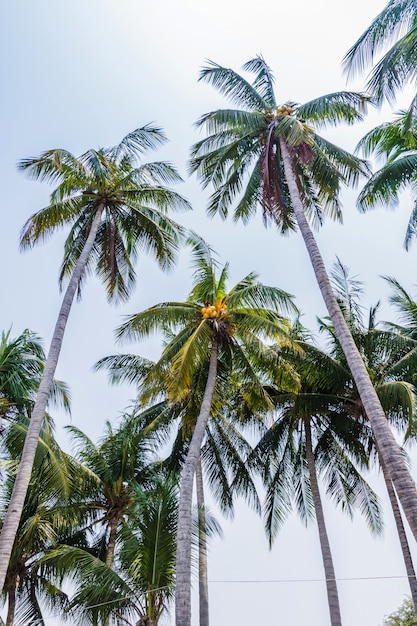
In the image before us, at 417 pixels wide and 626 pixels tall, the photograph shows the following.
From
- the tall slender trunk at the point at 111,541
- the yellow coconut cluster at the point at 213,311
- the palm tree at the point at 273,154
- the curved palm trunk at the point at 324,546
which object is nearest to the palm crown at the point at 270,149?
the palm tree at the point at 273,154

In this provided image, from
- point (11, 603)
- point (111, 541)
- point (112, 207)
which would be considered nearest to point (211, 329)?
point (112, 207)

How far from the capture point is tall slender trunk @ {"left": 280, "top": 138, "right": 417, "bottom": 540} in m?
7.39

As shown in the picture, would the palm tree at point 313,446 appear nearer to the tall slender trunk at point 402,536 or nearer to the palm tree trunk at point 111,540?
the tall slender trunk at point 402,536

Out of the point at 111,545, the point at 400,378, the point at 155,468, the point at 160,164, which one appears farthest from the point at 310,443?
the point at 160,164

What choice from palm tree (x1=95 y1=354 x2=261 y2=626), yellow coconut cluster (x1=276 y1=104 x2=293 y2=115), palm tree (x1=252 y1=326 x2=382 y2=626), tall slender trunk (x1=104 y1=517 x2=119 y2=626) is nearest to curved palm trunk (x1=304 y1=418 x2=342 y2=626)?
palm tree (x1=252 y1=326 x2=382 y2=626)

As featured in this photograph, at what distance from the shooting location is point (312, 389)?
51.0 ft

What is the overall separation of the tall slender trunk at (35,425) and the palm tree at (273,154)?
347 cm

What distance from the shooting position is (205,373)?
14539mm

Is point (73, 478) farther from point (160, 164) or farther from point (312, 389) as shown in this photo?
point (160, 164)

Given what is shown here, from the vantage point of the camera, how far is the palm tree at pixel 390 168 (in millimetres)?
12984

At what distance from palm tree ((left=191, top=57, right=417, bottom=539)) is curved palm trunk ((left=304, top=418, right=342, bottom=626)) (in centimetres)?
631

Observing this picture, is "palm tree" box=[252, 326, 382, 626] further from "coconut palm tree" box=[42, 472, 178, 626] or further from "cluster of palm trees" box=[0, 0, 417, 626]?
"coconut palm tree" box=[42, 472, 178, 626]

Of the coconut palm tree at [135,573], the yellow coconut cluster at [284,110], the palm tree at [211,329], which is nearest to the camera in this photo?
the coconut palm tree at [135,573]

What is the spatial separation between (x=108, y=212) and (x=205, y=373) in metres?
4.99
